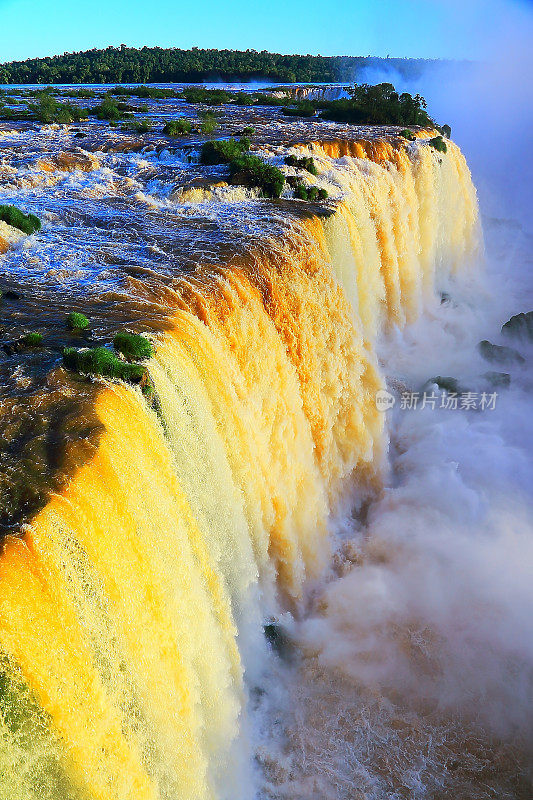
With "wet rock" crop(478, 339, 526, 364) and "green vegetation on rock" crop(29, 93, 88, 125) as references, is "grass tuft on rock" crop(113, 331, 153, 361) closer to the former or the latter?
"wet rock" crop(478, 339, 526, 364)

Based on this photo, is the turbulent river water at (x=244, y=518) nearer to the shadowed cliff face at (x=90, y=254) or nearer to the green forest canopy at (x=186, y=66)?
the shadowed cliff face at (x=90, y=254)

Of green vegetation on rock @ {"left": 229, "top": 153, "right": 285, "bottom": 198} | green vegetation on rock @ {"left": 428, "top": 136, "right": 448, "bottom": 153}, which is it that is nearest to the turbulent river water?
green vegetation on rock @ {"left": 229, "top": 153, "right": 285, "bottom": 198}

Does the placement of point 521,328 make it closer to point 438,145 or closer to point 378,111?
point 438,145

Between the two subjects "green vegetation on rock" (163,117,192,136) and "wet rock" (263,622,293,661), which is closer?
"wet rock" (263,622,293,661)

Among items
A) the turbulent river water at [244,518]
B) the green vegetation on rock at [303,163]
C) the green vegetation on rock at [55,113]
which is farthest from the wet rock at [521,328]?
the green vegetation on rock at [55,113]

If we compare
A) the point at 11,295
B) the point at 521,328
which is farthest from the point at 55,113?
the point at 521,328

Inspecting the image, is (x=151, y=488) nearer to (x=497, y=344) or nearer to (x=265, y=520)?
(x=265, y=520)
